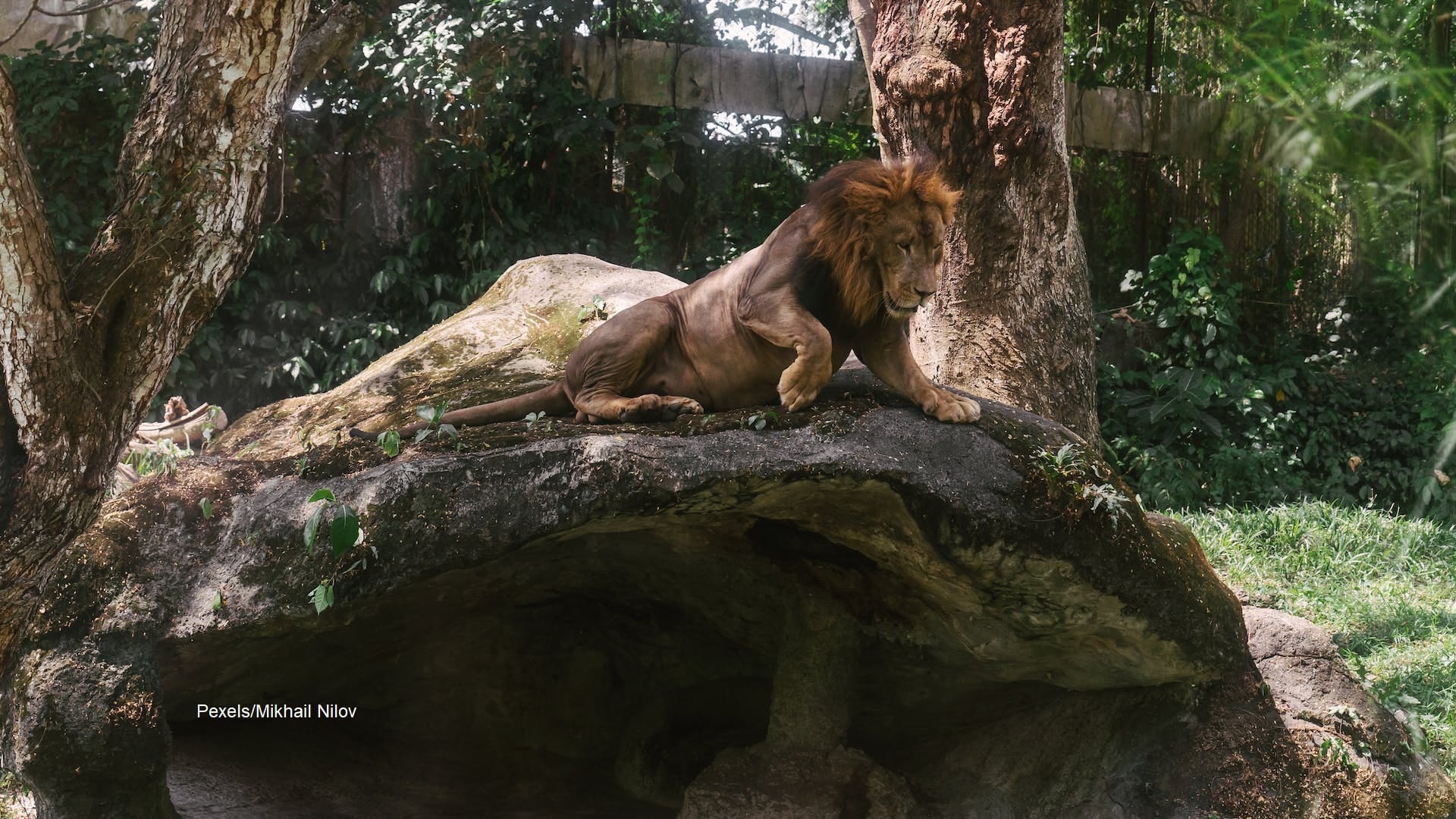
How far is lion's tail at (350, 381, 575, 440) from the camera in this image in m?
4.13

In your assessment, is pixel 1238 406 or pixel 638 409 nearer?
pixel 638 409

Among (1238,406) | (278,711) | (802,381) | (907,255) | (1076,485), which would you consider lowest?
(278,711)

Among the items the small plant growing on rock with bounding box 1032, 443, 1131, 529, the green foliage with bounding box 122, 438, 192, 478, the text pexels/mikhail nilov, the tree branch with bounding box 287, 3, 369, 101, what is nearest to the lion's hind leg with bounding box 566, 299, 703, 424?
the small plant growing on rock with bounding box 1032, 443, 1131, 529

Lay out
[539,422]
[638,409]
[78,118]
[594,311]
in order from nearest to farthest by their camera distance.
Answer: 1. [638,409]
2. [539,422]
3. [594,311]
4. [78,118]

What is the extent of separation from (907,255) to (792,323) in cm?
39

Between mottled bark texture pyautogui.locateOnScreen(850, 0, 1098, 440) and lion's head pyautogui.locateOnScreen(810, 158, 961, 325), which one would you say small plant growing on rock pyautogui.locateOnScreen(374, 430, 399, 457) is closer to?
lion's head pyautogui.locateOnScreen(810, 158, 961, 325)

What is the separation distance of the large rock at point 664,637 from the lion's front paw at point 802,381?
0.06m

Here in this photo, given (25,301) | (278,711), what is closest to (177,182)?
(25,301)

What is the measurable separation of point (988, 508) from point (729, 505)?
77 cm

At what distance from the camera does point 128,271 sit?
3334 millimetres

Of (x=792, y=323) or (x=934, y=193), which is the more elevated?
(x=934, y=193)

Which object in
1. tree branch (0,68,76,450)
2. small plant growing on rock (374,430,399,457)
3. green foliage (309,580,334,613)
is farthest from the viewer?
small plant growing on rock (374,430,399,457)

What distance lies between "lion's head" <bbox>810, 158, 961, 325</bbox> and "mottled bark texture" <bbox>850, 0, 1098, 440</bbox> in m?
1.66

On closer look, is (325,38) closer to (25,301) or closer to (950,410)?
(25,301)
